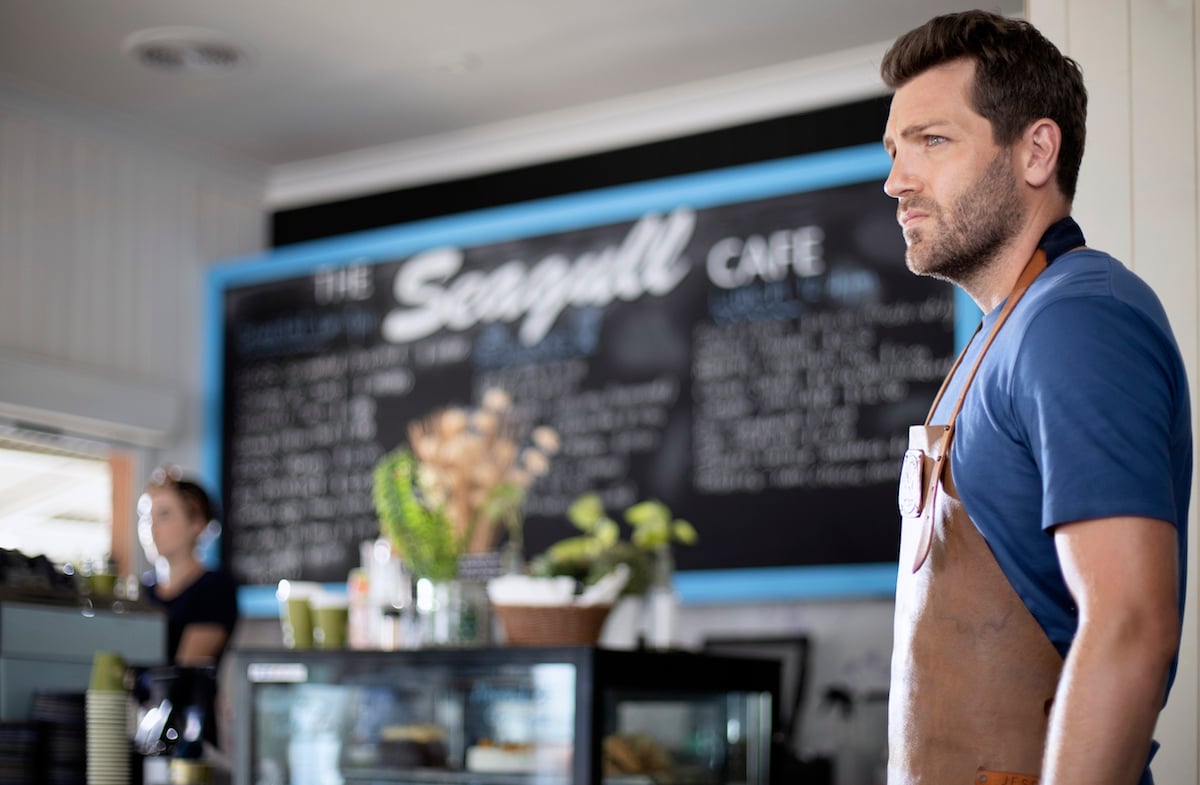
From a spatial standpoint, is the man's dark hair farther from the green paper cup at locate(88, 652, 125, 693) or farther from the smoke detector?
the smoke detector

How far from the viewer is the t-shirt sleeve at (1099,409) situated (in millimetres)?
1248

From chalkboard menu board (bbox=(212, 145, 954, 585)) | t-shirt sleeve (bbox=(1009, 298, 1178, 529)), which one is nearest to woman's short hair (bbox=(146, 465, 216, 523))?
chalkboard menu board (bbox=(212, 145, 954, 585))

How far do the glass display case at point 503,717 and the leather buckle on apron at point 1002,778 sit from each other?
1.63m

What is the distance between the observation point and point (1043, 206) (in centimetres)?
150

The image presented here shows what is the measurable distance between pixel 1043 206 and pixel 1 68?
4252mm

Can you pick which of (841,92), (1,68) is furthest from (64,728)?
(841,92)

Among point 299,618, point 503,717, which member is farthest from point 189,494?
point 503,717

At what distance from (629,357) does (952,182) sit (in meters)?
3.32

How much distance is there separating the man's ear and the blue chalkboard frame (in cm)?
261

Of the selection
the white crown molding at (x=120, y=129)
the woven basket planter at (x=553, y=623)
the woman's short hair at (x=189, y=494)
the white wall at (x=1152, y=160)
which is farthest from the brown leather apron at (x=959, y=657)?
the white crown molding at (x=120, y=129)

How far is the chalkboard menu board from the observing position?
435 cm

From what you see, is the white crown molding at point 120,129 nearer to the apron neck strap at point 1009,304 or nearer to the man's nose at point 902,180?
the man's nose at point 902,180

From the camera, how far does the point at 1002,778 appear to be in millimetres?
1342

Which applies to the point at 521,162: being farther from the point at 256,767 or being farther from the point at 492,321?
the point at 256,767
